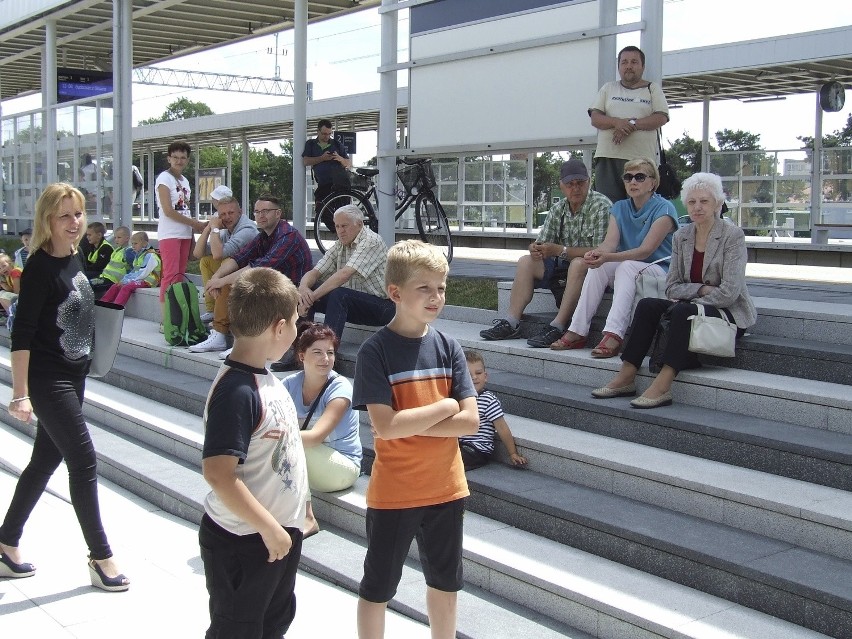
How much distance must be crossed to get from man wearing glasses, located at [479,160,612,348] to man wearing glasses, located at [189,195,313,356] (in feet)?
6.27

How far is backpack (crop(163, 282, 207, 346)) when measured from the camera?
830 centimetres

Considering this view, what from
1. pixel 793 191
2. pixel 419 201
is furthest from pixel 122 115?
pixel 793 191

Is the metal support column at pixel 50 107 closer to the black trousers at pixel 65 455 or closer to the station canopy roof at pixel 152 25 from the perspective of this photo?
the station canopy roof at pixel 152 25

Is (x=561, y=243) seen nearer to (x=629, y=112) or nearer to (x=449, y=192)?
(x=629, y=112)

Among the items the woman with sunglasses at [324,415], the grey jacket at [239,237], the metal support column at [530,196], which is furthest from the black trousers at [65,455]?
the metal support column at [530,196]

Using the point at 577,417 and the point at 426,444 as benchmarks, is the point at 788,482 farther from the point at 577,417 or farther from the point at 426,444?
the point at 426,444

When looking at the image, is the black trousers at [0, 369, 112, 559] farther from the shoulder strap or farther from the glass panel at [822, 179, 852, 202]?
the glass panel at [822, 179, 852, 202]

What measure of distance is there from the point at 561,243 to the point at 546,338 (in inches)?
33.4

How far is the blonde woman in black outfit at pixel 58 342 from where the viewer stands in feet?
13.2

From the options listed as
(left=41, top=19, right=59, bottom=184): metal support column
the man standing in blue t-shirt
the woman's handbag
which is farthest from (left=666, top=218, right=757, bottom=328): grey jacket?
(left=41, top=19, right=59, bottom=184): metal support column

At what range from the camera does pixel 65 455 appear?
13.5 ft

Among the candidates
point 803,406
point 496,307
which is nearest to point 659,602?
point 803,406

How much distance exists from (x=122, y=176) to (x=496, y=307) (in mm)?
7404

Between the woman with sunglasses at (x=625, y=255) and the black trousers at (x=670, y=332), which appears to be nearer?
the black trousers at (x=670, y=332)
